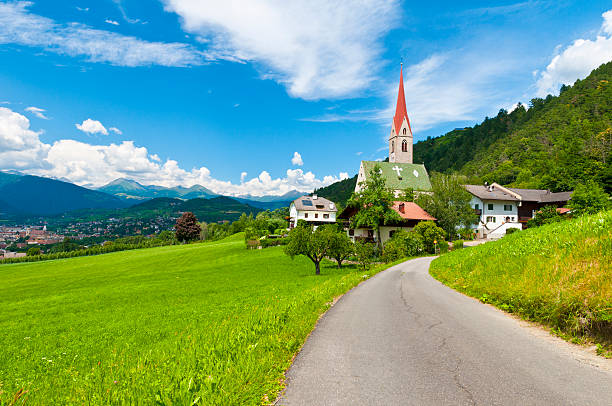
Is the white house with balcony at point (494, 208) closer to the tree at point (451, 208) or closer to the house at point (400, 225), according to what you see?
the tree at point (451, 208)

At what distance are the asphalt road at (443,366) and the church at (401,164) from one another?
258ft

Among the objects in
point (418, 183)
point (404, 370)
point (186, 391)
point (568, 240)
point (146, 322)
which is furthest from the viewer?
point (418, 183)

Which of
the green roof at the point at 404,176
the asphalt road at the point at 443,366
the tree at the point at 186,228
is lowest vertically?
the tree at the point at 186,228

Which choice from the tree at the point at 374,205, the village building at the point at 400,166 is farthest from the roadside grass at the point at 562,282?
the village building at the point at 400,166

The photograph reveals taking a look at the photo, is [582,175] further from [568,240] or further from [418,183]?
[568,240]

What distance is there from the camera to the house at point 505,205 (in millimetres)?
61750

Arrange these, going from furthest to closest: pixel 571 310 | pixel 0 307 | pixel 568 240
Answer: pixel 0 307, pixel 568 240, pixel 571 310

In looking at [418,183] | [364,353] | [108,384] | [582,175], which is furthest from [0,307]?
[582,175]

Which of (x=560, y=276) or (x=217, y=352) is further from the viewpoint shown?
(x=560, y=276)

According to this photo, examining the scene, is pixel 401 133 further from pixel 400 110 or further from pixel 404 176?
pixel 404 176

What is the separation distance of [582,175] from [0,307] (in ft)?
330

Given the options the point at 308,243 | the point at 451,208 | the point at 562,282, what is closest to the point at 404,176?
the point at 451,208

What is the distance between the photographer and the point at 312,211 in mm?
80250

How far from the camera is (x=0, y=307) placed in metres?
20.5
